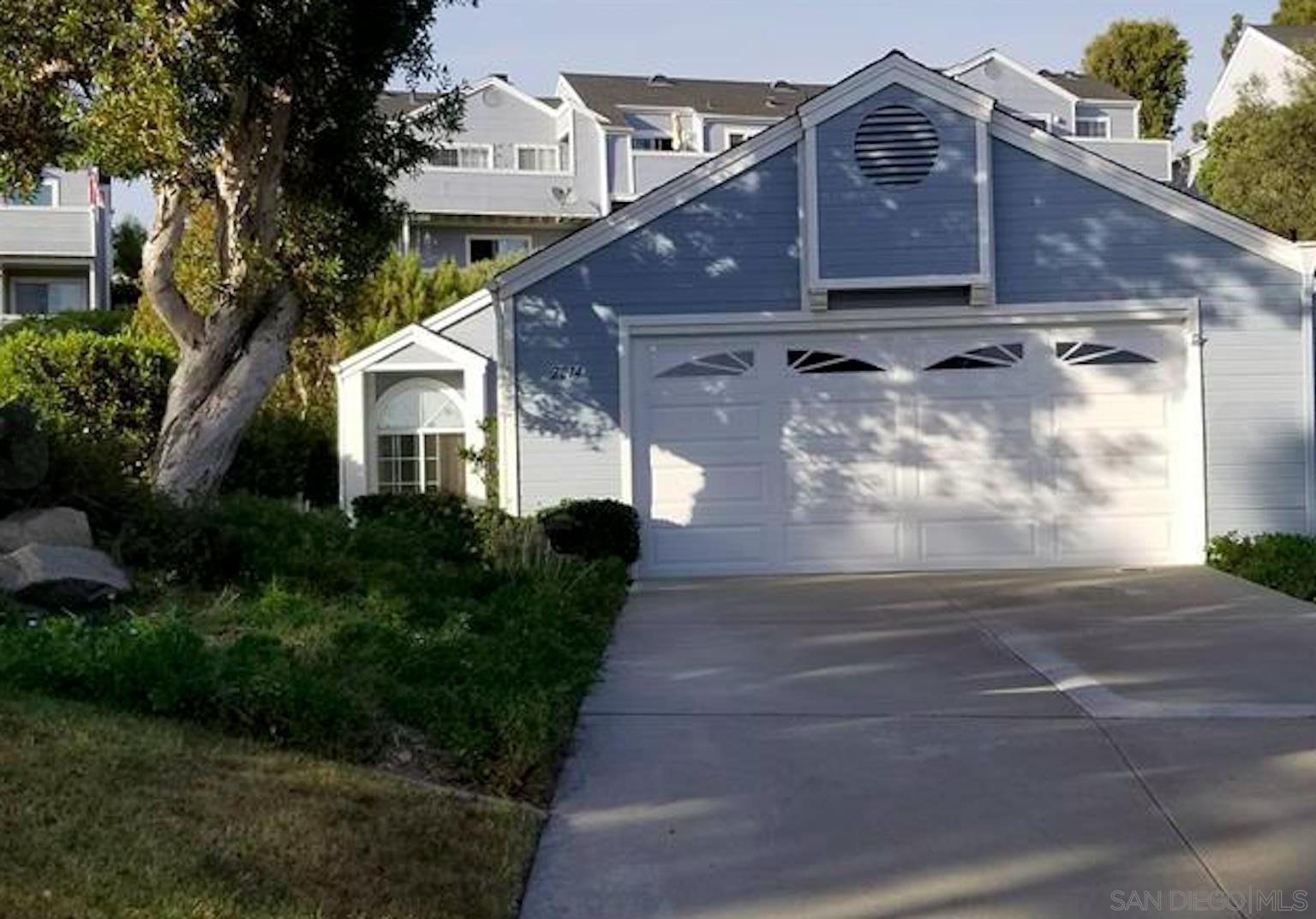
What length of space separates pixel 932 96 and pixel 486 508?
5724 mm

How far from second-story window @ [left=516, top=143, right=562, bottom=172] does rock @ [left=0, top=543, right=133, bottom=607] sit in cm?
3053

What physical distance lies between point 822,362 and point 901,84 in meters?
2.70

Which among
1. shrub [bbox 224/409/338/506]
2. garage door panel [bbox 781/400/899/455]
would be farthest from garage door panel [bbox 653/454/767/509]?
shrub [bbox 224/409/338/506]

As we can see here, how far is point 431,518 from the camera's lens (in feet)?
43.2

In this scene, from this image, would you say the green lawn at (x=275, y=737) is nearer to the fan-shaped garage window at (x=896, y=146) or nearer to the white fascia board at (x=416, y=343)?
the fan-shaped garage window at (x=896, y=146)

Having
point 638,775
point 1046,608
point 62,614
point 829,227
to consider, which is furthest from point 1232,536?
point 62,614

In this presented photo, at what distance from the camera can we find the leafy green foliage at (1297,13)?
4203cm

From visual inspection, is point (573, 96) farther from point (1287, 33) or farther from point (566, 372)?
point (566, 372)

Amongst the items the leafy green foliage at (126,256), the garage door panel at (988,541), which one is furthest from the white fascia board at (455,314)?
the leafy green foliage at (126,256)

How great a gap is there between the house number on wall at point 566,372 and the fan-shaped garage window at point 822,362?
200 centimetres

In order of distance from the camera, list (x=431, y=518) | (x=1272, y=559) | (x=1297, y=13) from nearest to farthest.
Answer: (x=1272, y=559), (x=431, y=518), (x=1297, y=13)

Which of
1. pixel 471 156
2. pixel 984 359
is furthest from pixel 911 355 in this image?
pixel 471 156

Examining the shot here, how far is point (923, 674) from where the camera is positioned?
332 inches

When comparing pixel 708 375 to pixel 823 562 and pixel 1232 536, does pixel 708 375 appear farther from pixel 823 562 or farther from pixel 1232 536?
pixel 1232 536
